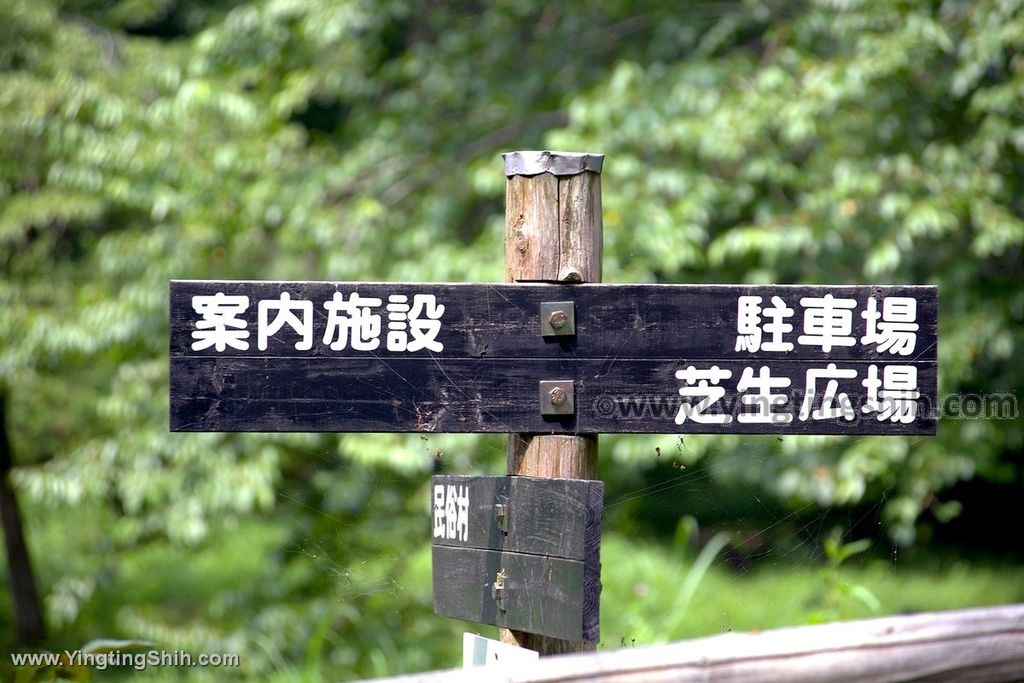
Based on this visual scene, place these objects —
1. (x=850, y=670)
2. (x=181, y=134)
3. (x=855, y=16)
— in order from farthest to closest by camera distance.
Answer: (x=181, y=134) < (x=855, y=16) < (x=850, y=670)

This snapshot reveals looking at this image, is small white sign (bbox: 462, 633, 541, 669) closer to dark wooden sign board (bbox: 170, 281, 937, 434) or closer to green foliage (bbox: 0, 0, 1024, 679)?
dark wooden sign board (bbox: 170, 281, 937, 434)

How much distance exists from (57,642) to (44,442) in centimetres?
117

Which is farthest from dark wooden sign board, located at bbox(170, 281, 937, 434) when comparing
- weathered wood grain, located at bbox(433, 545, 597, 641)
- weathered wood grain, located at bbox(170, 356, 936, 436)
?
weathered wood grain, located at bbox(433, 545, 597, 641)

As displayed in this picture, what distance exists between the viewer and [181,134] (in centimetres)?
458

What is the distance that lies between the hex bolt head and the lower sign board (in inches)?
10.7

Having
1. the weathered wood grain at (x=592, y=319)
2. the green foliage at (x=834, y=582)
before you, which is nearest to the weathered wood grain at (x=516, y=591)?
the weathered wood grain at (x=592, y=319)

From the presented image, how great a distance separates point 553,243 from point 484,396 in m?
0.30

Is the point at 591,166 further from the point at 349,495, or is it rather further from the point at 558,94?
the point at 349,495

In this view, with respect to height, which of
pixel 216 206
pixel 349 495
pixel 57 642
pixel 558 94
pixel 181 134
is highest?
pixel 558 94

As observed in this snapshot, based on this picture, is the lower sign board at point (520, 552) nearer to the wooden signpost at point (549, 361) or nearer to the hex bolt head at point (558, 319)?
the wooden signpost at point (549, 361)

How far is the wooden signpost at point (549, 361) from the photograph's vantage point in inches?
69.8

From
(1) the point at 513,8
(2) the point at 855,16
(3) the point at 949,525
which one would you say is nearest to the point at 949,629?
(2) the point at 855,16

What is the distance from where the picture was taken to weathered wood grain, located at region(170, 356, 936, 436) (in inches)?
69.7

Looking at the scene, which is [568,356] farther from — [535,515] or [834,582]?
[834,582]
